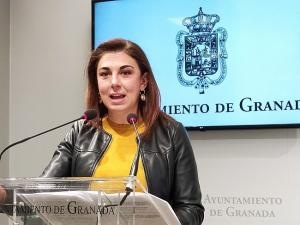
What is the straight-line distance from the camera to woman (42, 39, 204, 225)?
1789 mm

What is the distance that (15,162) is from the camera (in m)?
3.40

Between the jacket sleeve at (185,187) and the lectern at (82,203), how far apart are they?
0.43 m

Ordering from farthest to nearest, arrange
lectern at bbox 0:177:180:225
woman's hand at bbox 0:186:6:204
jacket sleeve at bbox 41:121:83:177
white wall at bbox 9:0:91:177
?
white wall at bbox 9:0:91:177 < jacket sleeve at bbox 41:121:83:177 < woman's hand at bbox 0:186:6:204 < lectern at bbox 0:177:180:225

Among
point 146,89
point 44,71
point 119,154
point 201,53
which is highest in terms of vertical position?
point 201,53

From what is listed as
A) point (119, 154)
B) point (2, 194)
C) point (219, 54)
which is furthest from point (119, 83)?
point (219, 54)

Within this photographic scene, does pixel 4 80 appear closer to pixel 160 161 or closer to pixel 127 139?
pixel 127 139

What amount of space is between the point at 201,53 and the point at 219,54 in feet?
0.37

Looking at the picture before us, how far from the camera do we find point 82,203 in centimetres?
119

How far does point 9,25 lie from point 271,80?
6.34 ft

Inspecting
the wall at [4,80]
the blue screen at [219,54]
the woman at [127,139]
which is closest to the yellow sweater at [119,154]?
the woman at [127,139]

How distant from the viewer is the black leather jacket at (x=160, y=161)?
1766 mm

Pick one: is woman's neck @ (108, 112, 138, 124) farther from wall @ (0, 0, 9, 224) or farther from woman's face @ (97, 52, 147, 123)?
wall @ (0, 0, 9, 224)

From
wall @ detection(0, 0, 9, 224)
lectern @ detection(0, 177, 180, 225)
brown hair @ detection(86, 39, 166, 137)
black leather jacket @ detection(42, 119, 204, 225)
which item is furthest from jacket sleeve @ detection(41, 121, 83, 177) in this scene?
wall @ detection(0, 0, 9, 224)

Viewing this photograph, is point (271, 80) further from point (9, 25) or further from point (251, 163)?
point (9, 25)
